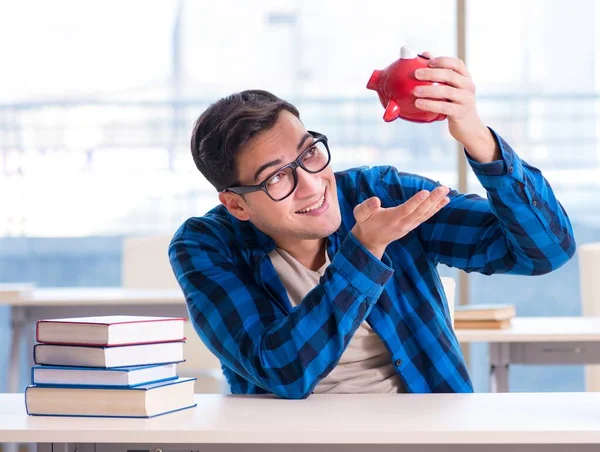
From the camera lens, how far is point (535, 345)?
8.76 ft

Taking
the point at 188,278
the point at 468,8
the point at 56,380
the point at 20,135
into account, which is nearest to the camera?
the point at 56,380

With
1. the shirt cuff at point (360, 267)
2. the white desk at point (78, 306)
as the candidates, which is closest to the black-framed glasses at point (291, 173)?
the shirt cuff at point (360, 267)

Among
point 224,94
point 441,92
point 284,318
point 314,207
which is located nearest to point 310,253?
point 314,207

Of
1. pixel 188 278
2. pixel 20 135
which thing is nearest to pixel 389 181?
pixel 188 278

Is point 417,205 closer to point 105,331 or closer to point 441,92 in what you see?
point 441,92

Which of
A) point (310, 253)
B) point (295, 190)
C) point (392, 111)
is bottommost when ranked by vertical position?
point (310, 253)

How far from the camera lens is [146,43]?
180 inches

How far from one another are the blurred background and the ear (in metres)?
2.67

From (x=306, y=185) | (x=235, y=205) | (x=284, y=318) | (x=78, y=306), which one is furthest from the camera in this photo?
(x=78, y=306)

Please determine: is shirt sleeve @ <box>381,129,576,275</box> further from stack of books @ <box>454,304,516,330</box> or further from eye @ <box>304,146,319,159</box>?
stack of books @ <box>454,304,516,330</box>

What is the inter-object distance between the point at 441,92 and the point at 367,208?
213 millimetres

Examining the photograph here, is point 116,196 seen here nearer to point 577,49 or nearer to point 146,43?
point 146,43

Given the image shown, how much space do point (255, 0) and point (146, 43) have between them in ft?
1.94

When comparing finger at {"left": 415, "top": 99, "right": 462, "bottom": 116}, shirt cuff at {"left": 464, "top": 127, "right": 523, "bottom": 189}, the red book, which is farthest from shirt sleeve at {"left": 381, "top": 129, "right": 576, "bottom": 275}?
the red book
